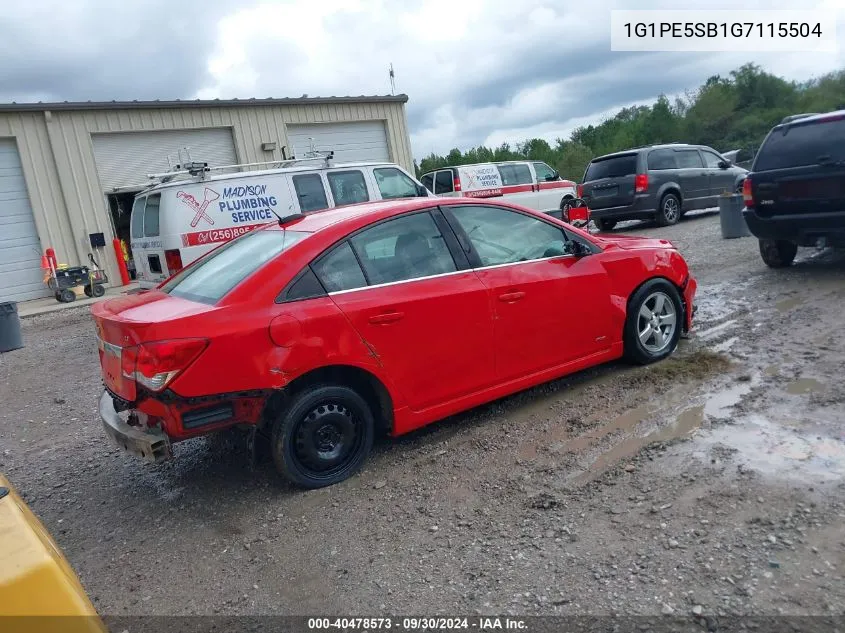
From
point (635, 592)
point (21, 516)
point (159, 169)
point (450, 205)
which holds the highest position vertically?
point (159, 169)

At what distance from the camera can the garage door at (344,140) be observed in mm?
19219

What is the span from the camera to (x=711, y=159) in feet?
52.0

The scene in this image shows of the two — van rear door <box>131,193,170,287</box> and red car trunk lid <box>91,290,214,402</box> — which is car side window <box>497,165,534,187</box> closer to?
van rear door <box>131,193,170,287</box>

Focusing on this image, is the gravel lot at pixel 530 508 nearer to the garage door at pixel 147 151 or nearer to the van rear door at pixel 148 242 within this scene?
the van rear door at pixel 148 242

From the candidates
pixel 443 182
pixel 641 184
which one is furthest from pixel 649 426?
pixel 443 182

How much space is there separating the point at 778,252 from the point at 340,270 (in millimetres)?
6769

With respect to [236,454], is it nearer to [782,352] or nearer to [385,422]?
[385,422]

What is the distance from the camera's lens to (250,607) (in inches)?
116

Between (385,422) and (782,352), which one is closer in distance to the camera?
(385,422)

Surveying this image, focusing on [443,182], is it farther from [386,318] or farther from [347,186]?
[386,318]

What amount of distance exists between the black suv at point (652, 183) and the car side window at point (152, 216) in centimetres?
921

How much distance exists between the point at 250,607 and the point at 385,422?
1421 mm

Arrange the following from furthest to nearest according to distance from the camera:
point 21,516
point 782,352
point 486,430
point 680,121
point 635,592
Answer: point 680,121 → point 782,352 → point 486,430 → point 635,592 → point 21,516

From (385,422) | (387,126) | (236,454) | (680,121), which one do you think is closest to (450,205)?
(385,422)
